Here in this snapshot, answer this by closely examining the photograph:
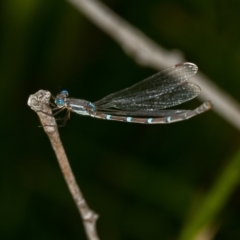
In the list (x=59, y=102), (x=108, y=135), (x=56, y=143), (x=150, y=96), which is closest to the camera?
(x=56, y=143)

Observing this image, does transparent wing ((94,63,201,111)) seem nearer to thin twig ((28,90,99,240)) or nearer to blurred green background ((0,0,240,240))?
blurred green background ((0,0,240,240))

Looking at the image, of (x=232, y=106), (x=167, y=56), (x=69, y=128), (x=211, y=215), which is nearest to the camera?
(x=211, y=215)

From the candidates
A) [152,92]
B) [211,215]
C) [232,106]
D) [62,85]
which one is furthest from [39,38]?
[211,215]

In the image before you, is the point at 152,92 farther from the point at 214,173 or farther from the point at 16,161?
the point at 16,161

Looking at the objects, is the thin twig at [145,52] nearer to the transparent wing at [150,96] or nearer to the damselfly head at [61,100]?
the transparent wing at [150,96]

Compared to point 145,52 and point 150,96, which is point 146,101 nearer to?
point 150,96

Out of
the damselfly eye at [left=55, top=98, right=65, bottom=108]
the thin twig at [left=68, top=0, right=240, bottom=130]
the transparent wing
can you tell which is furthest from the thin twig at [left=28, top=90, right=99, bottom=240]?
the thin twig at [left=68, top=0, right=240, bottom=130]

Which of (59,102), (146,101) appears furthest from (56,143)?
(146,101)
